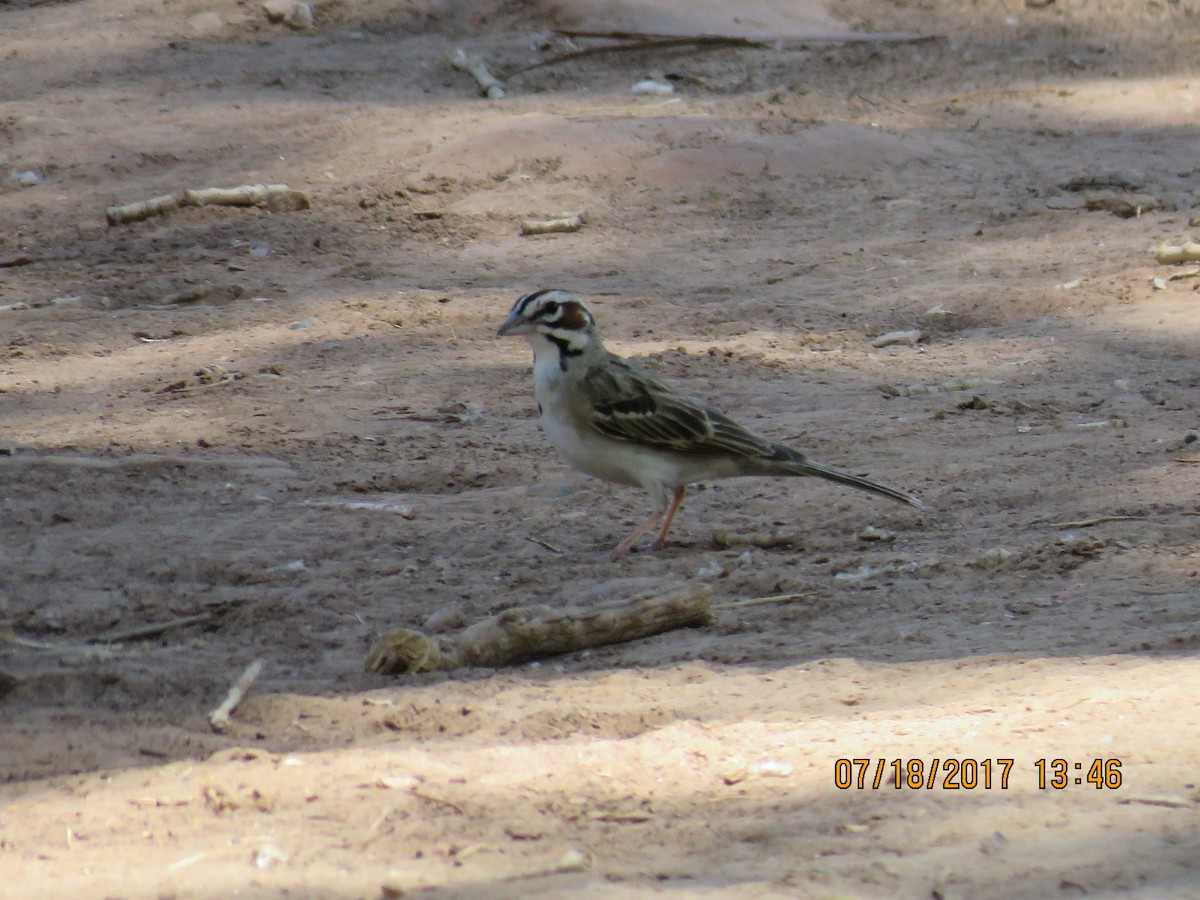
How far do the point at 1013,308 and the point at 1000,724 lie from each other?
17.4 feet

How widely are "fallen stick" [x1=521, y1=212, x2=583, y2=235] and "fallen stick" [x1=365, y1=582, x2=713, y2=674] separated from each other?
5.56 metres

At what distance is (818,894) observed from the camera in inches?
102

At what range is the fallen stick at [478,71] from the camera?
12.6 m

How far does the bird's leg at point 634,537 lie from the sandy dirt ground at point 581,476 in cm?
12

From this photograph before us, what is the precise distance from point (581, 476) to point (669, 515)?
0.71 metres

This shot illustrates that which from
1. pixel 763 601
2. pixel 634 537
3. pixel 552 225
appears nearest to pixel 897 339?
pixel 552 225

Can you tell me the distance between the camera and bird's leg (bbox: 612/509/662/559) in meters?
5.35

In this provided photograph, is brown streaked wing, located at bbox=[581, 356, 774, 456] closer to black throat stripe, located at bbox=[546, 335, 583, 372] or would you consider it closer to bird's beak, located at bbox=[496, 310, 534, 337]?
Result: black throat stripe, located at bbox=[546, 335, 583, 372]

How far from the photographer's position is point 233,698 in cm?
373

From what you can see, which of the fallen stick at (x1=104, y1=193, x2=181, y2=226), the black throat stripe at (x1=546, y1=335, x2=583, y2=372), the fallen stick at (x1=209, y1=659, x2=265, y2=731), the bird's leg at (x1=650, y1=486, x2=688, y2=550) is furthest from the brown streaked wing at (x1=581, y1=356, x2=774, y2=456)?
the fallen stick at (x1=104, y1=193, x2=181, y2=226)

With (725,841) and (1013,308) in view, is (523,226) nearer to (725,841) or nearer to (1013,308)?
(1013,308)
